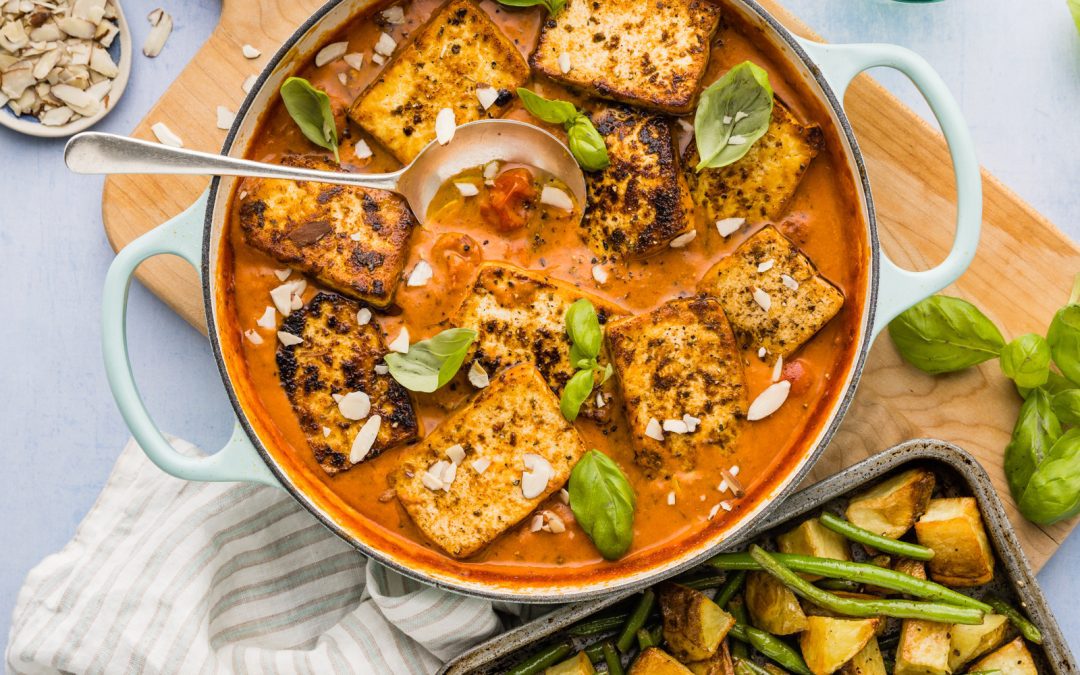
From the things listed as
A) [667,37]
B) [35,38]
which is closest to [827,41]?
[667,37]

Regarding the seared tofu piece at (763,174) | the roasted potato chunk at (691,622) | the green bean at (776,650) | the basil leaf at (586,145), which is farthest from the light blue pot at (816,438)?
the basil leaf at (586,145)

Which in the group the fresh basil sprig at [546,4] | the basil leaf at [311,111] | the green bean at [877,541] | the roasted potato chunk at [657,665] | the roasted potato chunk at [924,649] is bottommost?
the roasted potato chunk at [657,665]

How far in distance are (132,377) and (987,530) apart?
2628 mm

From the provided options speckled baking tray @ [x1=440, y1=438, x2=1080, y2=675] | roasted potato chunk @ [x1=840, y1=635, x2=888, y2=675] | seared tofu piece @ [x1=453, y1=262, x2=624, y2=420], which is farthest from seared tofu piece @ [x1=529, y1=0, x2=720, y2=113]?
roasted potato chunk @ [x1=840, y1=635, x2=888, y2=675]

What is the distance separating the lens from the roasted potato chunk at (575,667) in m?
2.99

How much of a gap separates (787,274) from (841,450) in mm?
701

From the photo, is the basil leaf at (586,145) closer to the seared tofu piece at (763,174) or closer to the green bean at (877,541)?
the seared tofu piece at (763,174)

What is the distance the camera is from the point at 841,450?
316cm

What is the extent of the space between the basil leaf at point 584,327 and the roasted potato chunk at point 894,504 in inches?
40.9

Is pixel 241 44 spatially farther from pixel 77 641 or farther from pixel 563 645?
pixel 563 645

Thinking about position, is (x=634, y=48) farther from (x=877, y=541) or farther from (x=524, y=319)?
(x=877, y=541)

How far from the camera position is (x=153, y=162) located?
2.64 meters

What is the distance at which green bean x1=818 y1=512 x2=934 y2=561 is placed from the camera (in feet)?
9.86

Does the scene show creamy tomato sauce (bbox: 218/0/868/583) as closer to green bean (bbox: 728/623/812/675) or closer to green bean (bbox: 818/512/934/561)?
green bean (bbox: 818/512/934/561)
